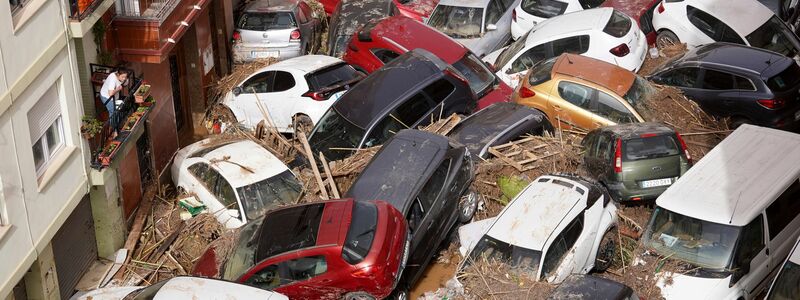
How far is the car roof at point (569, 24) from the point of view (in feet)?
72.6

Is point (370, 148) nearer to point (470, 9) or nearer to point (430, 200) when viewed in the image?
point (430, 200)

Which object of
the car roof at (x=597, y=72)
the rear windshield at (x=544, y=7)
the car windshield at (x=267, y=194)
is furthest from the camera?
the rear windshield at (x=544, y=7)

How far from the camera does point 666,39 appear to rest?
2361 centimetres

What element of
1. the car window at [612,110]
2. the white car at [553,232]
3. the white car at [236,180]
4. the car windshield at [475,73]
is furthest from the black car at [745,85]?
the white car at [236,180]

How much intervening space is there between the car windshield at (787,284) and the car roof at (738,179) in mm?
1147

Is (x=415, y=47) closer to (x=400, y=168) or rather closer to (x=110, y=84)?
(x=400, y=168)

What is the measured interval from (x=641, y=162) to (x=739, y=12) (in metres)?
7.31

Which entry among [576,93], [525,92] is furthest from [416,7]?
[576,93]

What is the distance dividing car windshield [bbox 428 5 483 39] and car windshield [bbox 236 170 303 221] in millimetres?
7372

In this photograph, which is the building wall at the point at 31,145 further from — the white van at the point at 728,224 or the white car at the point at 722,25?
the white car at the point at 722,25

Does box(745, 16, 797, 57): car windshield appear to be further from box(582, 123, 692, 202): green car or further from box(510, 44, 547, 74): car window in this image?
box(582, 123, 692, 202): green car

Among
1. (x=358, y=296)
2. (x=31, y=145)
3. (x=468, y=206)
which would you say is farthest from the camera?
(x=468, y=206)

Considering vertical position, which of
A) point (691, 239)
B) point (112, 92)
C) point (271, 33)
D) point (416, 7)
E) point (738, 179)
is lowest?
point (416, 7)

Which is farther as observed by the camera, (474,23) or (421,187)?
(474,23)
